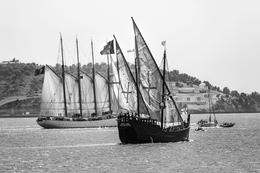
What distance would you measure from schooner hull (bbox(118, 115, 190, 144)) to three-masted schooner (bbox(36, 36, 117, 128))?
223ft

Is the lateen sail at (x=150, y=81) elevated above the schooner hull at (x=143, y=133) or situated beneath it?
elevated above

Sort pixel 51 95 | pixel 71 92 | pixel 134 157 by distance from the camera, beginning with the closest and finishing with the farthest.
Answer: pixel 134 157 < pixel 51 95 < pixel 71 92

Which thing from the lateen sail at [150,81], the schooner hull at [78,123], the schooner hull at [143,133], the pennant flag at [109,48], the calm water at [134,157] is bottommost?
the calm water at [134,157]

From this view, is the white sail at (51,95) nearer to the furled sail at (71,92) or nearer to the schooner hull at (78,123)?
the schooner hull at (78,123)

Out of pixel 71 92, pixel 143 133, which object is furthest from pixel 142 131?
pixel 71 92

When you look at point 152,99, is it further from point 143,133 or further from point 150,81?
point 143,133

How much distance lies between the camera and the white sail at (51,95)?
146 meters

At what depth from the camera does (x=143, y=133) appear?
82.2m

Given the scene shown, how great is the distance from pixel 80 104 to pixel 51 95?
30.8 ft

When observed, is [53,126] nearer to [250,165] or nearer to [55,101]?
[55,101]

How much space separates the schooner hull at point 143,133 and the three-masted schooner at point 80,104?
68014 millimetres

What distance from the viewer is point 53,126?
154m

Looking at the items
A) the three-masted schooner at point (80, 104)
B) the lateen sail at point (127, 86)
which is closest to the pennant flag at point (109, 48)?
the three-masted schooner at point (80, 104)

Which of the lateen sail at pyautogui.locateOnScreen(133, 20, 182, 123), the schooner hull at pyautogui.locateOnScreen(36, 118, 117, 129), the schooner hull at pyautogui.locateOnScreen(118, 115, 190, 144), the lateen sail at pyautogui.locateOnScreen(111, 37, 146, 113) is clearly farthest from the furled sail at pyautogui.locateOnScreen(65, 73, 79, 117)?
the schooner hull at pyautogui.locateOnScreen(118, 115, 190, 144)
